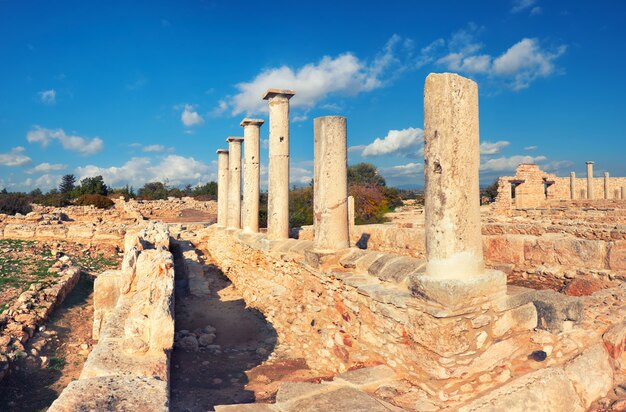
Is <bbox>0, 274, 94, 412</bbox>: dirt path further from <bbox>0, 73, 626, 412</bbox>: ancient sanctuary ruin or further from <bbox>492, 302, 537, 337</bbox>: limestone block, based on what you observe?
<bbox>492, 302, 537, 337</bbox>: limestone block

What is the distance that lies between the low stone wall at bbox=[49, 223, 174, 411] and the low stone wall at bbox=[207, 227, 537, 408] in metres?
2.12

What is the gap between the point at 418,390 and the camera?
3.46 metres

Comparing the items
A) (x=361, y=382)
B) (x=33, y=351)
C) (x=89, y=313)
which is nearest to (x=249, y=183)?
(x=89, y=313)

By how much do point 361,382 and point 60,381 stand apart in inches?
152

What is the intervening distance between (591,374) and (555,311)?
0.60 m

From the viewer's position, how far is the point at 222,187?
15555 mm

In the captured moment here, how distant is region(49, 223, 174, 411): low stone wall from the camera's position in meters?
2.48

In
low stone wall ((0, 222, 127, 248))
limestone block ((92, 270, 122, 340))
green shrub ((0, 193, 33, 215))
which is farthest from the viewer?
green shrub ((0, 193, 33, 215))

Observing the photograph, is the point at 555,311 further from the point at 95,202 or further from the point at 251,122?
the point at 95,202

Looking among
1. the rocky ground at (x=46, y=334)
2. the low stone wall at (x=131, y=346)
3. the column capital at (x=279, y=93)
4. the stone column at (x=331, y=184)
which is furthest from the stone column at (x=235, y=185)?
the stone column at (x=331, y=184)

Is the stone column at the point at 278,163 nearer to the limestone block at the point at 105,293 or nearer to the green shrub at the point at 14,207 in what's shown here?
the limestone block at the point at 105,293

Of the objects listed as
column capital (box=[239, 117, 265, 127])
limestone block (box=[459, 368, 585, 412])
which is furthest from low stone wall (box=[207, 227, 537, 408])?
column capital (box=[239, 117, 265, 127])

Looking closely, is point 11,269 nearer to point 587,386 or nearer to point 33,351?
point 33,351

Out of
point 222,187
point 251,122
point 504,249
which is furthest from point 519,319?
point 222,187
